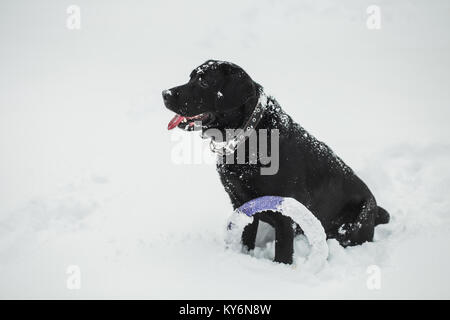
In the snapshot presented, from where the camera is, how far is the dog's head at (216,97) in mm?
2170

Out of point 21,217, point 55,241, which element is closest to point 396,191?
point 55,241

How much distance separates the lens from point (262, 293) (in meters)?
2.17

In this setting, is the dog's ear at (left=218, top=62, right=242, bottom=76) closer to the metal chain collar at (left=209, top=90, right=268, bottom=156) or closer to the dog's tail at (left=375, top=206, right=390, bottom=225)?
the metal chain collar at (left=209, top=90, right=268, bottom=156)

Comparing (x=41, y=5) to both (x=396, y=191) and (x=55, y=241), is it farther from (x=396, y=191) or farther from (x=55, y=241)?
(x=396, y=191)

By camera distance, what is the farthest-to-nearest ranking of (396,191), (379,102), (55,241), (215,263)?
(379,102) < (396,191) < (55,241) < (215,263)

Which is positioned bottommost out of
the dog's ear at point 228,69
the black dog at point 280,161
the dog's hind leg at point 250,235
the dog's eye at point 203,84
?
the dog's hind leg at point 250,235

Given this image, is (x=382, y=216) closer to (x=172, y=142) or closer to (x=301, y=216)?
(x=301, y=216)

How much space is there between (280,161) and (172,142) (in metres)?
2.47

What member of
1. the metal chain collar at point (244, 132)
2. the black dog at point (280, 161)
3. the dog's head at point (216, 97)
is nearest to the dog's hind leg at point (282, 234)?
the black dog at point (280, 161)

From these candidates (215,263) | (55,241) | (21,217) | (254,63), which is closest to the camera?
(215,263)

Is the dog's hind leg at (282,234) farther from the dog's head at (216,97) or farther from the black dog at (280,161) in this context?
the dog's head at (216,97)

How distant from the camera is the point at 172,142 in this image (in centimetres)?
455

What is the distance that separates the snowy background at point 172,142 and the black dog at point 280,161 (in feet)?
0.83

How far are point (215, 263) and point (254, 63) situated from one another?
163 inches
